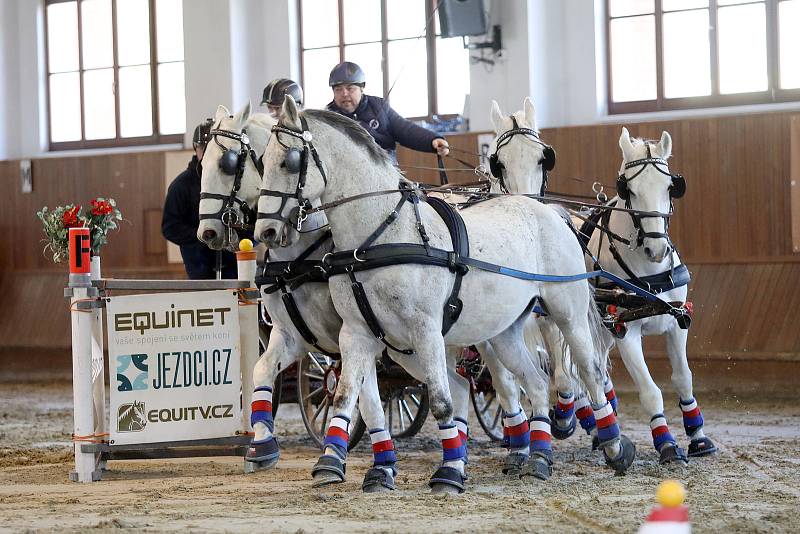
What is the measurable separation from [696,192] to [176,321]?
18.6ft

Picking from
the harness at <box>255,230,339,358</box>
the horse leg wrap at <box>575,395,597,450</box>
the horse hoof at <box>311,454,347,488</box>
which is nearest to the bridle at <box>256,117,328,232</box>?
the harness at <box>255,230,339,358</box>

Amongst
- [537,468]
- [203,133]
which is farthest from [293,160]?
[537,468]

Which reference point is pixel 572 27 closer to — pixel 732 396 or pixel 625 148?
pixel 732 396

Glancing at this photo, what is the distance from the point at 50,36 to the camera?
44.5ft

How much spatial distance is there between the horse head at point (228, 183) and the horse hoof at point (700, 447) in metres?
2.79

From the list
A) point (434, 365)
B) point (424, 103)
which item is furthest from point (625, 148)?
point (424, 103)

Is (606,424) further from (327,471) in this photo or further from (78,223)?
(78,223)

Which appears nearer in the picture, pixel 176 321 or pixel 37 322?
pixel 176 321

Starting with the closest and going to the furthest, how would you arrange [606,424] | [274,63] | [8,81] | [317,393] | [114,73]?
[606,424]
[317,393]
[274,63]
[114,73]
[8,81]

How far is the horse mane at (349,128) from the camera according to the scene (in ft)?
16.7

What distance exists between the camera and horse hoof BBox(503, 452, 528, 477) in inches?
229

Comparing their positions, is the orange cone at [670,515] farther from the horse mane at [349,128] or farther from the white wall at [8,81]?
the white wall at [8,81]

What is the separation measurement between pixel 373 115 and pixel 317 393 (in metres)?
1.83

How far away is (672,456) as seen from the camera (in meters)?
6.03
